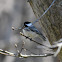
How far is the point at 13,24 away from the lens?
7066 mm

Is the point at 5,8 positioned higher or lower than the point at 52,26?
higher

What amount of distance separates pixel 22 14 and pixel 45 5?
5.00 meters

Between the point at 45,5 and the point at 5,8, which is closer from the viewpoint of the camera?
the point at 45,5

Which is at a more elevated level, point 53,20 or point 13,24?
point 13,24

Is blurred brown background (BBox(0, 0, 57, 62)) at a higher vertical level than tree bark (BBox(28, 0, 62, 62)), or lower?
higher

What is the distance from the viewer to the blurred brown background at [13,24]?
6.80 meters

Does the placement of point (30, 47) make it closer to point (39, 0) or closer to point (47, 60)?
point (47, 60)

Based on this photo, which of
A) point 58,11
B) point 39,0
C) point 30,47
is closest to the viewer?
point 58,11

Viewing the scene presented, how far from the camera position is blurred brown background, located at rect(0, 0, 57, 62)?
268 inches

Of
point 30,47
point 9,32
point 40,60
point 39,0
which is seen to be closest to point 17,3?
point 9,32

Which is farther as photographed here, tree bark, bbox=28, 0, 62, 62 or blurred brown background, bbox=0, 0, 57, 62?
blurred brown background, bbox=0, 0, 57, 62

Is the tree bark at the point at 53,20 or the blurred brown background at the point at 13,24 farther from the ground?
the blurred brown background at the point at 13,24

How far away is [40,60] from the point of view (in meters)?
6.94

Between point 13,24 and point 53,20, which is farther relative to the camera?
point 13,24
